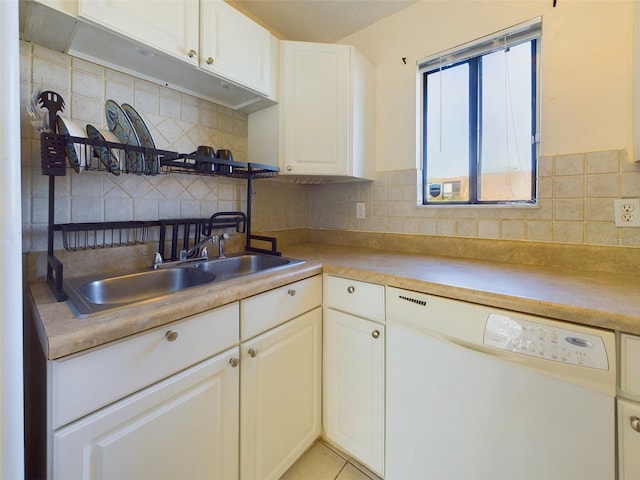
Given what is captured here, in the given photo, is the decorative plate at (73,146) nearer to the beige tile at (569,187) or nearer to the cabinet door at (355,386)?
the cabinet door at (355,386)

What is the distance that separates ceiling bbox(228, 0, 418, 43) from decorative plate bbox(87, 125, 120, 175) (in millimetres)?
1167

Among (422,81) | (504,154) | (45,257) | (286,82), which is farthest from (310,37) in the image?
(45,257)

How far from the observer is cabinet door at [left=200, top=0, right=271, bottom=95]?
1195 millimetres

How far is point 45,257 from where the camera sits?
997 millimetres

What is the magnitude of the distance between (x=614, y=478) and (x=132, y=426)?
4.02 feet

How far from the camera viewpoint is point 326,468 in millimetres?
1252

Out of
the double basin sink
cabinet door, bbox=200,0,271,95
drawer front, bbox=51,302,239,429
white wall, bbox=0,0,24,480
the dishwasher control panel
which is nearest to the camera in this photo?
white wall, bbox=0,0,24,480

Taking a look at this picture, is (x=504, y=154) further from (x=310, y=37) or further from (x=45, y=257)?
(x=45, y=257)

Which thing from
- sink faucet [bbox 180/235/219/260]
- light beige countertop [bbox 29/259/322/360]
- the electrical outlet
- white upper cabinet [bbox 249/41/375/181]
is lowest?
light beige countertop [bbox 29/259/322/360]

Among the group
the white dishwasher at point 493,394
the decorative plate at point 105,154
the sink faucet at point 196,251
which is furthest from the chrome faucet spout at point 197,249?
the white dishwasher at point 493,394

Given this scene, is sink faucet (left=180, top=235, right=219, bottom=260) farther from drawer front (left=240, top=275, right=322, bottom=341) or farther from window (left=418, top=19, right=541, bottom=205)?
window (left=418, top=19, right=541, bottom=205)

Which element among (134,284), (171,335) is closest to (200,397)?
(171,335)

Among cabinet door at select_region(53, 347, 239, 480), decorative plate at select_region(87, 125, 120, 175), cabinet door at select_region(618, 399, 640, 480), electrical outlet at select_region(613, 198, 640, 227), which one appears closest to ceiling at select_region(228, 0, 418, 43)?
decorative plate at select_region(87, 125, 120, 175)

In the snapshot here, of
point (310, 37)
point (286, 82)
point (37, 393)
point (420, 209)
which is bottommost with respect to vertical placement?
point (37, 393)
